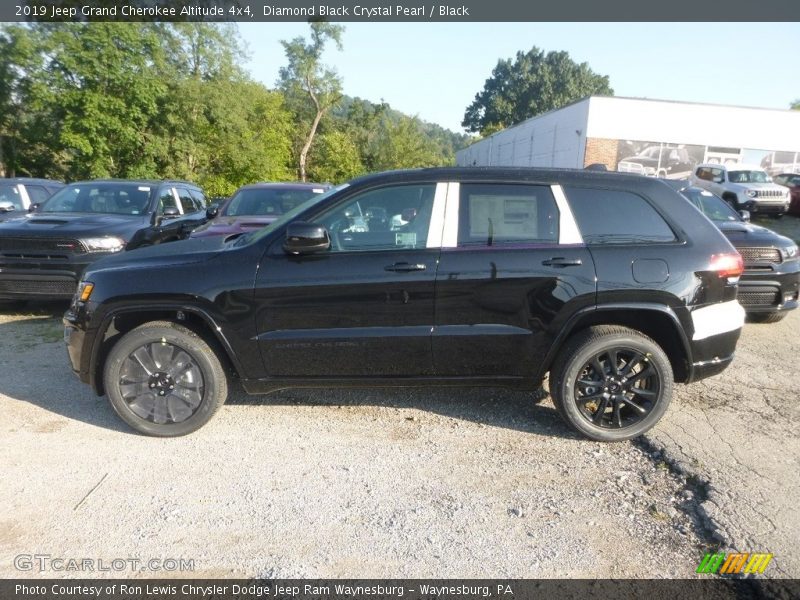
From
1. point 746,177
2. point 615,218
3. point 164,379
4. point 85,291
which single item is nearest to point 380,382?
point 164,379

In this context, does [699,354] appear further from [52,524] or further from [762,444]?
[52,524]

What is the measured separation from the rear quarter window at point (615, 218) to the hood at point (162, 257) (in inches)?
97.6

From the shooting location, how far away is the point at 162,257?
11.9 ft

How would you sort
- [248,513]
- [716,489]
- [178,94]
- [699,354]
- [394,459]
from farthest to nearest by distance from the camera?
[178,94] → [699,354] → [394,459] → [716,489] → [248,513]

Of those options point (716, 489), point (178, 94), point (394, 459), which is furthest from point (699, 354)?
point (178, 94)

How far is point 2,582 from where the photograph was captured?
7.64 ft

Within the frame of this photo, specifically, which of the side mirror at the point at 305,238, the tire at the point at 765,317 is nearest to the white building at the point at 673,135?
the tire at the point at 765,317

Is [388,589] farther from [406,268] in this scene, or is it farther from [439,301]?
[406,268]

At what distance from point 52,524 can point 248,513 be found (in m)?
0.98

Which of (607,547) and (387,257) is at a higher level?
(387,257)

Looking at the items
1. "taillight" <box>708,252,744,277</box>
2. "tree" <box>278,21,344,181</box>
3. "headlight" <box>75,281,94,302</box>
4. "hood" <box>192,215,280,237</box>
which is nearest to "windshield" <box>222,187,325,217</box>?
"hood" <box>192,215,280,237</box>

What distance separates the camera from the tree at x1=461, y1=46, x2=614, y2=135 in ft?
234

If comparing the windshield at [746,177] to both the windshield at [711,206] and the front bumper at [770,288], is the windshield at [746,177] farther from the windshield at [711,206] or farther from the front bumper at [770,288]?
the front bumper at [770,288]

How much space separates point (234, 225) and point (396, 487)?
485 cm
